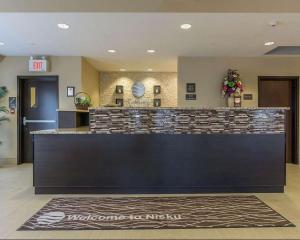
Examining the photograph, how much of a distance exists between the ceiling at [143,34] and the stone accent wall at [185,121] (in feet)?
4.12

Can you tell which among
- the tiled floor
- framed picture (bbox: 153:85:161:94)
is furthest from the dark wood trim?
framed picture (bbox: 153:85:161:94)

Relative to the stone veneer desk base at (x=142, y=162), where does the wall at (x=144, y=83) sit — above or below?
above

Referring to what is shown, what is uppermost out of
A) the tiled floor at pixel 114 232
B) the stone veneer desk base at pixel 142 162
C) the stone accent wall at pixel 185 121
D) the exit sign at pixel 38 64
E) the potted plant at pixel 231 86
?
the exit sign at pixel 38 64

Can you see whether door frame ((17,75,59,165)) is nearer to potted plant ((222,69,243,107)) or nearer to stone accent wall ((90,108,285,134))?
stone accent wall ((90,108,285,134))

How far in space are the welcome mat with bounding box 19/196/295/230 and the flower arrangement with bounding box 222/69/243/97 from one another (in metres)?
2.92

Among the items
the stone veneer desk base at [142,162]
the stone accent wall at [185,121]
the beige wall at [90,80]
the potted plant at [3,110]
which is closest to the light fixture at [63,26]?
the stone accent wall at [185,121]

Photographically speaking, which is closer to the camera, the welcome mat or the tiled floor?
the tiled floor

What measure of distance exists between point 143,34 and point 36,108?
348 centimetres

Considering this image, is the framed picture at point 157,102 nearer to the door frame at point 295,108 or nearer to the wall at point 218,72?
the wall at point 218,72

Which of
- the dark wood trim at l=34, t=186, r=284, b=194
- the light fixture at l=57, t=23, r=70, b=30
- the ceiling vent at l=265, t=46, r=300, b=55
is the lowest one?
the dark wood trim at l=34, t=186, r=284, b=194

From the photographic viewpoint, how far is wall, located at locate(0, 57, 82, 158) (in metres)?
6.28

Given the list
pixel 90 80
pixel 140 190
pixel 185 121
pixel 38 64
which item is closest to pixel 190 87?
pixel 185 121

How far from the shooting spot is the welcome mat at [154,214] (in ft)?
9.32

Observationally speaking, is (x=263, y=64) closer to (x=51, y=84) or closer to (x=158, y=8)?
(x=158, y=8)
